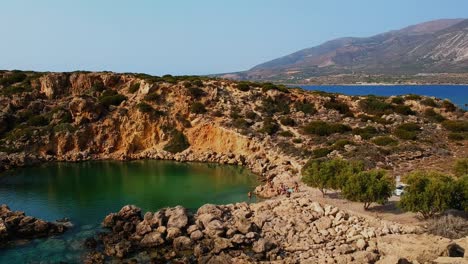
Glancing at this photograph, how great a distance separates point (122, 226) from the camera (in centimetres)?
2861

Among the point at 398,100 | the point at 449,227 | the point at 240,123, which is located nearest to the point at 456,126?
the point at 398,100

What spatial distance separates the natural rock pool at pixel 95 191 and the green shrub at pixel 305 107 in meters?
15.2

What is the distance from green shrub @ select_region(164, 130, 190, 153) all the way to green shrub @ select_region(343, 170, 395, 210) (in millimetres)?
29223

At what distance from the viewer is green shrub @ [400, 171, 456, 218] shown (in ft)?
83.1

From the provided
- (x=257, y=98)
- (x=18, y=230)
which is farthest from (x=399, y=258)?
(x=257, y=98)

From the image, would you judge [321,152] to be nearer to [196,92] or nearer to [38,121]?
[196,92]

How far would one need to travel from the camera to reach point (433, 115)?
55.5 meters

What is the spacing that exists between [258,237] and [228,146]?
2762cm

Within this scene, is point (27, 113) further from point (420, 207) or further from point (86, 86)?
point (420, 207)

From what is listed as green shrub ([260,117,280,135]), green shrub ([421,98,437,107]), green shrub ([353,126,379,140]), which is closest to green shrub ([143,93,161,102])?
green shrub ([260,117,280,135])

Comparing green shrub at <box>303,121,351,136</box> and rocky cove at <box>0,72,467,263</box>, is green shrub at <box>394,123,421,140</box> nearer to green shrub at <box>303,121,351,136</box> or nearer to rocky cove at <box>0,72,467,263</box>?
rocky cove at <box>0,72,467,263</box>

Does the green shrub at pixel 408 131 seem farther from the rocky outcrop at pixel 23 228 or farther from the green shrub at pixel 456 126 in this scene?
the rocky outcrop at pixel 23 228

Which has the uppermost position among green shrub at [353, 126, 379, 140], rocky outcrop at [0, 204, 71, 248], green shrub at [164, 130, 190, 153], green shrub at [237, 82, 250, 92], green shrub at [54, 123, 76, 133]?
green shrub at [237, 82, 250, 92]

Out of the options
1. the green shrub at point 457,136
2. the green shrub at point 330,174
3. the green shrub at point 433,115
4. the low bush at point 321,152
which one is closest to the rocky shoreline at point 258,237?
the green shrub at point 330,174
